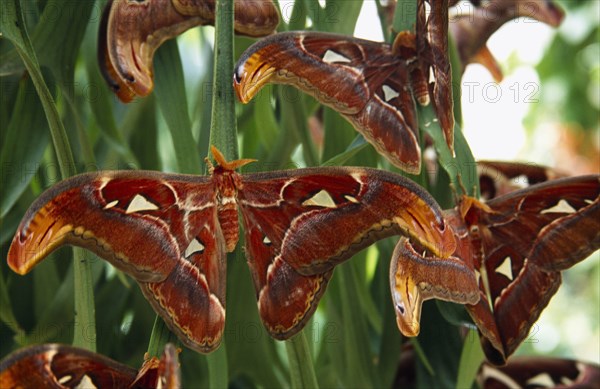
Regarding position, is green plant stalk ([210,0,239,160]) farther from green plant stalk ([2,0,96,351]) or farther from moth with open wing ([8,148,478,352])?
green plant stalk ([2,0,96,351])

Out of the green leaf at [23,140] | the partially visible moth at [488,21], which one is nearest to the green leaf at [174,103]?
the green leaf at [23,140]

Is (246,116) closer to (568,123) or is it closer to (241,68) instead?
(241,68)

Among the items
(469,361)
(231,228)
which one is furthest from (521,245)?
(231,228)

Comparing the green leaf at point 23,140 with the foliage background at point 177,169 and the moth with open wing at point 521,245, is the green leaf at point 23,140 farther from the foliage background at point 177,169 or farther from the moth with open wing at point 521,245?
the moth with open wing at point 521,245

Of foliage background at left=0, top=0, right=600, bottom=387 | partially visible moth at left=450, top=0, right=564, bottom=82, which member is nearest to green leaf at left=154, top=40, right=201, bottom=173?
foliage background at left=0, top=0, right=600, bottom=387

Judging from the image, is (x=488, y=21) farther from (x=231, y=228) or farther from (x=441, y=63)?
(x=231, y=228)
